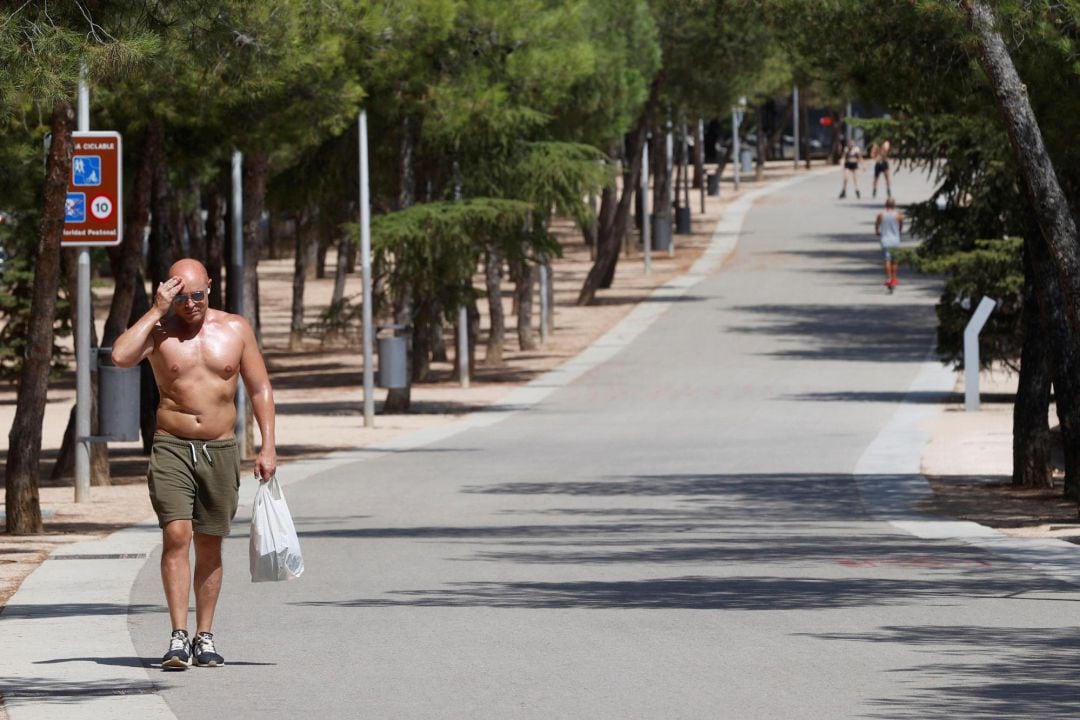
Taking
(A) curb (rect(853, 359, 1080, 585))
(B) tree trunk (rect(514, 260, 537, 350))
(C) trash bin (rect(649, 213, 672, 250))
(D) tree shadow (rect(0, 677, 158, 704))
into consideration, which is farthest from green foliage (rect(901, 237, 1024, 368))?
(C) trash bin (rect(649, 213, 672, 250))

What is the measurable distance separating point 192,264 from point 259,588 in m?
3.56

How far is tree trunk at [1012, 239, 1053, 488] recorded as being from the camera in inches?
796

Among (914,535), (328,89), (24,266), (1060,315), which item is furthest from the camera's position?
(24,266)

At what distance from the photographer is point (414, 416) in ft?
105

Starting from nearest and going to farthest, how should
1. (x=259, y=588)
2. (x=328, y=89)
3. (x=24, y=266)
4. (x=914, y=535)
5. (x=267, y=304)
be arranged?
(x=259, y=588), (x=914, y=535), (x=328, y=89), (x=24, y=266), (x=267, y=304)

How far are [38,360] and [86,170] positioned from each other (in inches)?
106

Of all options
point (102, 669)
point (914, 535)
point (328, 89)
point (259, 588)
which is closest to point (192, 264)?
point (102, 669)

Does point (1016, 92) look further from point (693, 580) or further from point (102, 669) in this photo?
point (102, 669)

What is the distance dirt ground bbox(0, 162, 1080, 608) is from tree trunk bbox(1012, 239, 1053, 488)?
11.0 inches

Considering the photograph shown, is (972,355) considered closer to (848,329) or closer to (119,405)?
(848,329)

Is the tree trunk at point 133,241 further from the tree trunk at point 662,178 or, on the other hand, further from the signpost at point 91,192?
the tree trunk at point 662,178

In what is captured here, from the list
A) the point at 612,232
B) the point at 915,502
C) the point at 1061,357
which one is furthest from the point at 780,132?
the point at 915,502

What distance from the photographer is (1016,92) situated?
50.9 feet

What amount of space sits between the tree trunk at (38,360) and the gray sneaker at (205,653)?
7217 millimetres
